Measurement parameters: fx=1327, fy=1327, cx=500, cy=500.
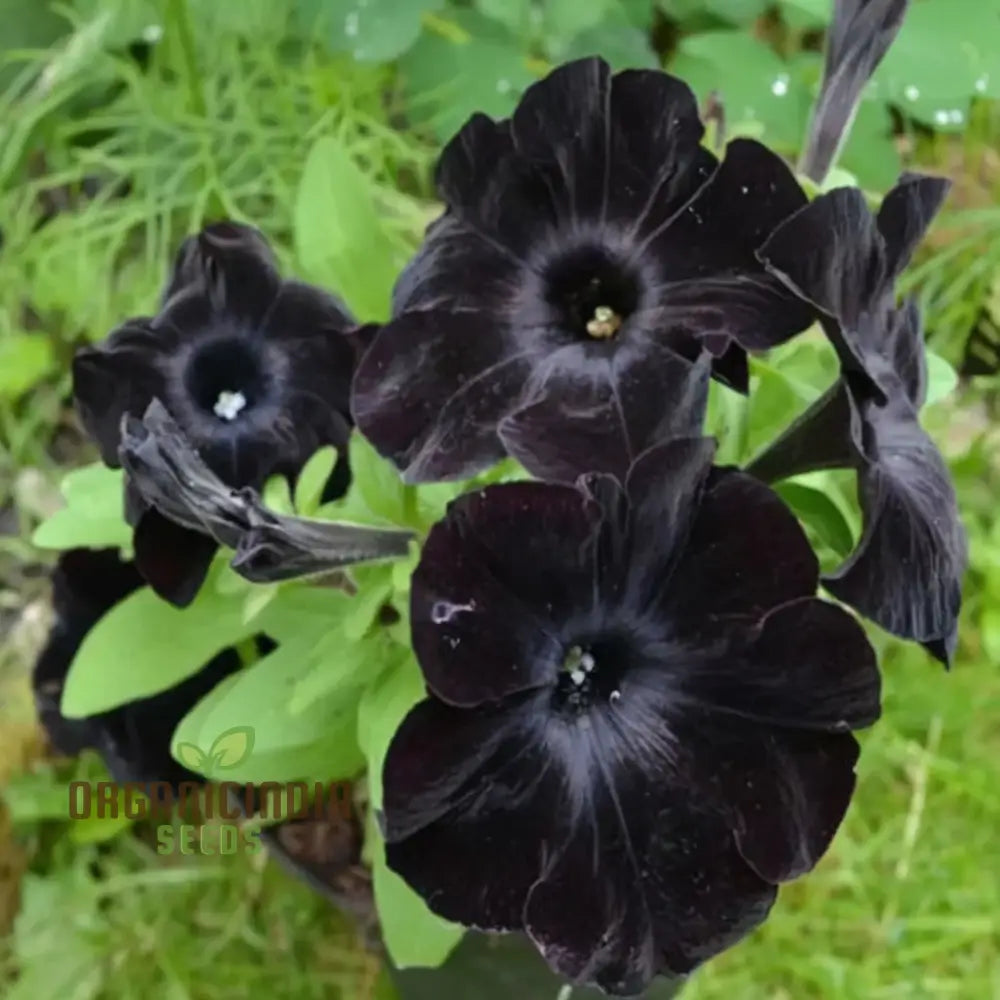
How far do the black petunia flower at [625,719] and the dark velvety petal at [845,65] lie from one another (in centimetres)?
18

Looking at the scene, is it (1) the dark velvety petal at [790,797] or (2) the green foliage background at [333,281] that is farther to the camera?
(2) the green foliage background at [333,281]

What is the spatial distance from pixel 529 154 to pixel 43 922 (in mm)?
590

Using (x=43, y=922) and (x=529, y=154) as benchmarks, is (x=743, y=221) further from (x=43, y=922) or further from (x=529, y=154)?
(x=43, y=922)

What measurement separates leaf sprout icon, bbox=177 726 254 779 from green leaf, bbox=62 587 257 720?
0.19 feet

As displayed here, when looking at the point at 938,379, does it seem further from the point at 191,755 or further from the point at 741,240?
the point at 191,755

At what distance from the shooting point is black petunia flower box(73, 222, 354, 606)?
1.64 feet

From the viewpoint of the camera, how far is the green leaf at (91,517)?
554 millimetres

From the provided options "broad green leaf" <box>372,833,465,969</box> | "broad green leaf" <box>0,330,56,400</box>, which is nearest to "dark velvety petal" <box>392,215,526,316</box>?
"broad green leaf" <box>372,833,465,969</box>

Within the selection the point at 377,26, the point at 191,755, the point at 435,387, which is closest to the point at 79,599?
A: the point at 191,755

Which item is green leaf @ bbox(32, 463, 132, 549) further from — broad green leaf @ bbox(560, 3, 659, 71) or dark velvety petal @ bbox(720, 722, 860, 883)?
broad green leaf @ bbox(560, 3, 659, 71)

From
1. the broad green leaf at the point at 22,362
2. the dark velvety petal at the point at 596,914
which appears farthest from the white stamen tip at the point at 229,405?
the broad green leaf at the point at 22,362

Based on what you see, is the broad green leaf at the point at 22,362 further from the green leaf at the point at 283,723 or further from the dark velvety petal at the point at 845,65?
the dark velvety petal at the point at 845,65

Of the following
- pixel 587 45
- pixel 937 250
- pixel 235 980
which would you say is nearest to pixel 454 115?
pixel 587 45

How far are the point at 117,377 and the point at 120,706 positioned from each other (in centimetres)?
19
